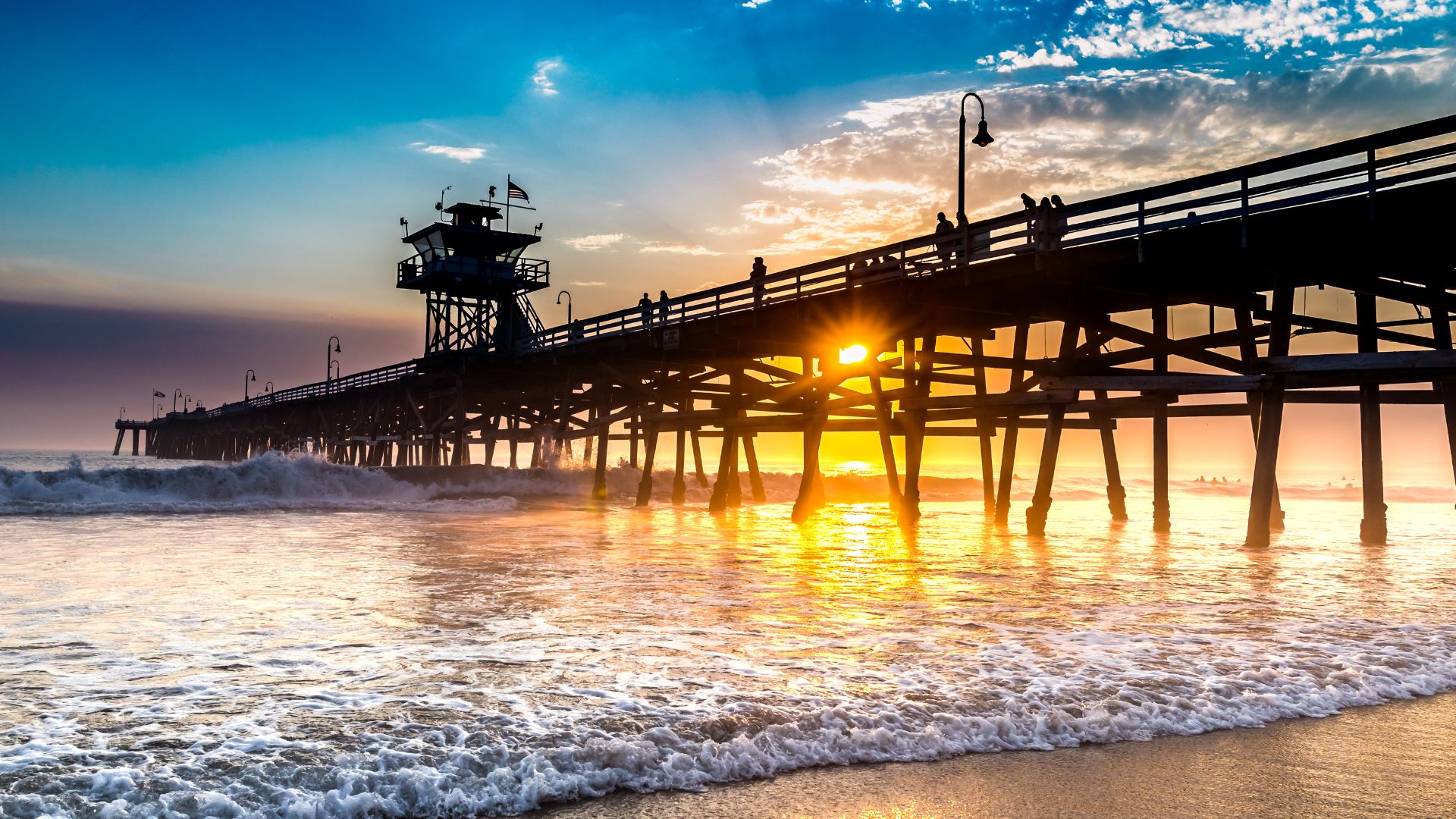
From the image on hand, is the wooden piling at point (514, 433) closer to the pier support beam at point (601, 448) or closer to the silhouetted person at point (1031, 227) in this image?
the pier support beam at point (601, 448)

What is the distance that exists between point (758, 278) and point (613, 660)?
15.6 meters

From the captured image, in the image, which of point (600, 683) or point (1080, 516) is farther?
point (1080, 516)

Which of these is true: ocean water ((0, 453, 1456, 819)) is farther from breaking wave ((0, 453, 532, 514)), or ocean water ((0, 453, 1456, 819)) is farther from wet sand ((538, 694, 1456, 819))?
breaking wave ((0, 453, 532, 514))

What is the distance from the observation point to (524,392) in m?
39.6

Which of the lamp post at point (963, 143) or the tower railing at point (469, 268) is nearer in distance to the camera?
the lamp post at point (963, 143)

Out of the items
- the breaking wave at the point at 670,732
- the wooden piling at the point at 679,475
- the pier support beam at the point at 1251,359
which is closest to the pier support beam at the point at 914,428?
the pier support beam at the point at 1251,359

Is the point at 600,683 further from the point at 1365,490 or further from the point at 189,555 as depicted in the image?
the point at 1365,490

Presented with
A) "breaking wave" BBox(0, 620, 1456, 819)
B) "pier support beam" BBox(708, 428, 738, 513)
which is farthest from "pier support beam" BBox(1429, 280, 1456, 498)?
"pier support beam" BBox(708, 428, 738, 513)

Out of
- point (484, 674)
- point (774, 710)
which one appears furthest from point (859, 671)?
point (484, 674)

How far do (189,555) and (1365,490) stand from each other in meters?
18.6

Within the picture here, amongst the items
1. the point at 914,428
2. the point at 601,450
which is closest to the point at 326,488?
the point at 601,450

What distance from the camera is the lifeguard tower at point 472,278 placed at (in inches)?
1753

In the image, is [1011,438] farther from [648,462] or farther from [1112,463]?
[648,462]

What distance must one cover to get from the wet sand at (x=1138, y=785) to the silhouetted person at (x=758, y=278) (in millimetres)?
16548
